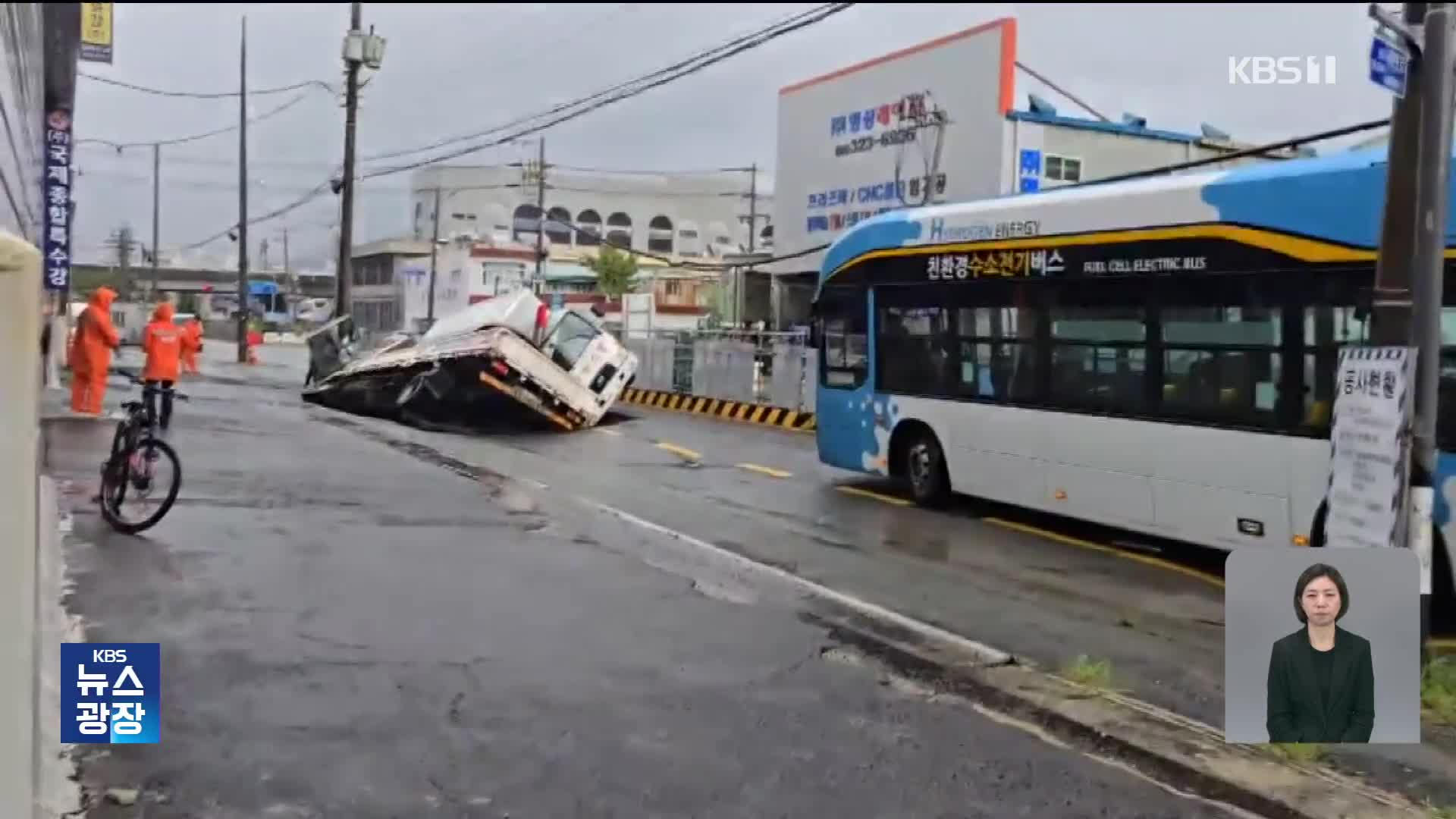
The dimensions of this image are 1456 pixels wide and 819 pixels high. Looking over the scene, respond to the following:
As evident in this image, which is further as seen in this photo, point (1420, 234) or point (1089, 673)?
point (1089, 673)

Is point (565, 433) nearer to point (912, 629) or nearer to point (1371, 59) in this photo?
point (912, 629)

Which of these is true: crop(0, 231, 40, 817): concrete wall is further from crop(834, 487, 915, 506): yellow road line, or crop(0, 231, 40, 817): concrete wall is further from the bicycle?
crop(834, 487, 915, 506): yellow road line

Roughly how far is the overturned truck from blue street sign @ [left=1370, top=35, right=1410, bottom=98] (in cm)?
1550

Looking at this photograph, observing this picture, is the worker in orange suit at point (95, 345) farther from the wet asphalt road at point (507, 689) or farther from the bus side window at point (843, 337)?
the bus side window at point (843, 337)

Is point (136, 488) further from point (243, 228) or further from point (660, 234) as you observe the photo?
point (660, 234)

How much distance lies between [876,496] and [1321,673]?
10289mm

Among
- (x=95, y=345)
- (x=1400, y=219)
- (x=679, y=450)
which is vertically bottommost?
(x=679, y=450)

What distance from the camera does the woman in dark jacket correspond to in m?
4.10

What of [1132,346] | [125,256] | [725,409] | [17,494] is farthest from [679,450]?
[125,256]

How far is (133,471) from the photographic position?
32.5 feet

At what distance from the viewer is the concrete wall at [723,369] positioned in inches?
1063

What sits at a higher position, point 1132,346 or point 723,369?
point 1132,346

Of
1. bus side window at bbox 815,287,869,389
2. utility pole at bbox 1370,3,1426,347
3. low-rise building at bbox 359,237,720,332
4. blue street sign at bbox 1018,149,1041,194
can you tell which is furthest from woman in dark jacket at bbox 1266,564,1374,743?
low-rise building at bbox 359,237,720,332

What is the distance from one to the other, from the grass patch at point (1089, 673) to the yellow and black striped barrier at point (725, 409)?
16.3 metres
